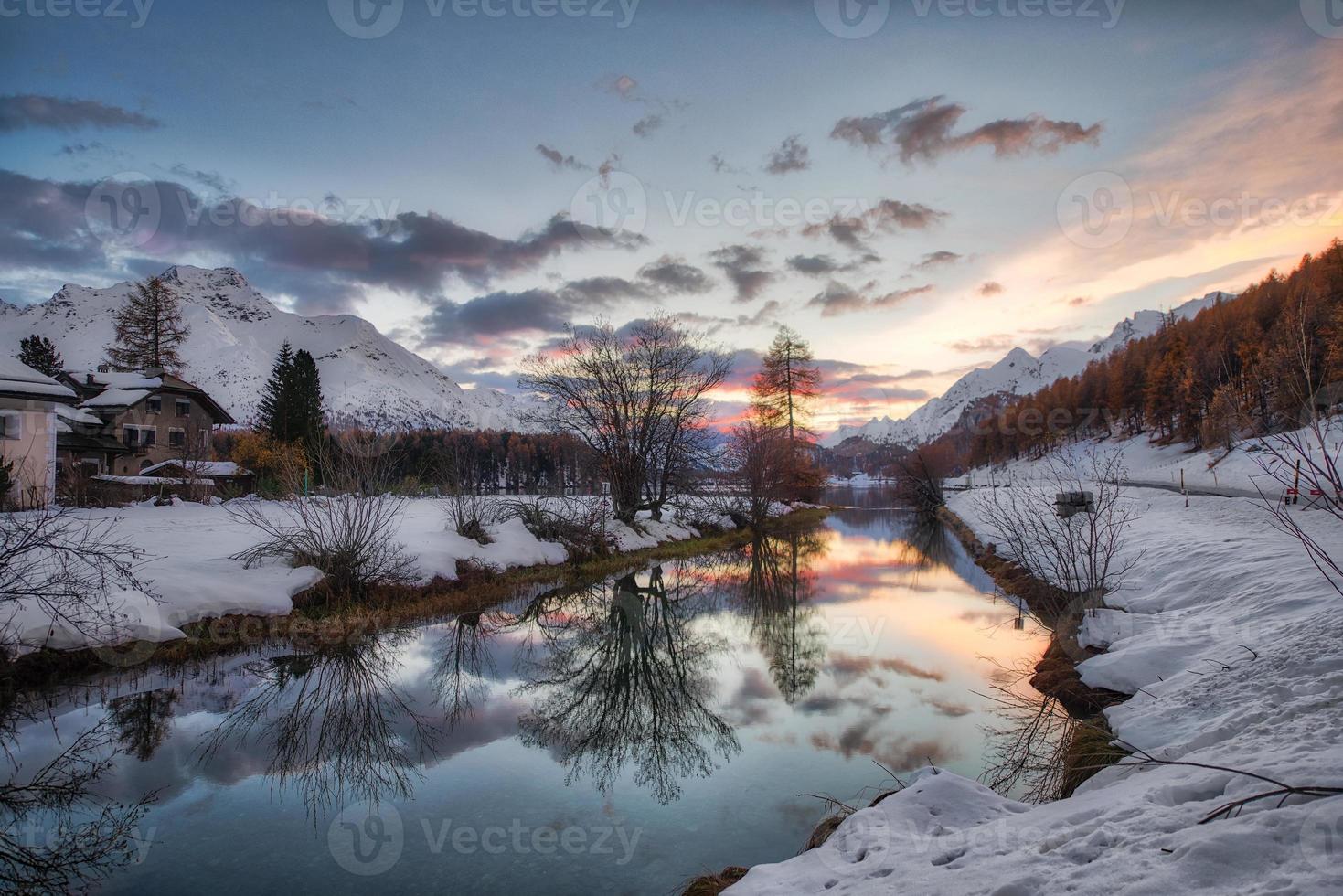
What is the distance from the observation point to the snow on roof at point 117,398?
37281 mm

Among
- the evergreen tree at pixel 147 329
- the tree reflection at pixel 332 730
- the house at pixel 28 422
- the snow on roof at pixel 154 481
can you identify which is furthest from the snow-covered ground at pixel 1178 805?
the evergreen tree at pixel 147 329

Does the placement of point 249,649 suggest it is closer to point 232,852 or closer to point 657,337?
point 232,852

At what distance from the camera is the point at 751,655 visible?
11656 millimetres

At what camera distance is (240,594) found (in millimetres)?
12055

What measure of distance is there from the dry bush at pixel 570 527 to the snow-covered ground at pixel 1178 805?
620 inches

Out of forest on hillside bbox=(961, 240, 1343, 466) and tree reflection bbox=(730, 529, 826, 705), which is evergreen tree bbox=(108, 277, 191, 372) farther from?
forest on hillside bbox=(961, 240, 1343, 466)

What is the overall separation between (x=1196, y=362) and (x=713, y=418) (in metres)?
46.3

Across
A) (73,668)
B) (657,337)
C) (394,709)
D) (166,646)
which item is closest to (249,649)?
(166,646)

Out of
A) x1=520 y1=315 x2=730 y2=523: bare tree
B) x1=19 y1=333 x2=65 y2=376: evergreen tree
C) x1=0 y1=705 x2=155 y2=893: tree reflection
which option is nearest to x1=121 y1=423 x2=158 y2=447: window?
x1=19 y1=333 x2=65 y2=376: evergreen tree

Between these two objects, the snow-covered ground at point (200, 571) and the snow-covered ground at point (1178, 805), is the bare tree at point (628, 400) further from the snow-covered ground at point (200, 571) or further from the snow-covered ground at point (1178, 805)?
the snow-covered ground at point (1178, 805)

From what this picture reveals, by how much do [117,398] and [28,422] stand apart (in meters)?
14.8

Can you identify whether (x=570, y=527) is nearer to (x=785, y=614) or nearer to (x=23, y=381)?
(x=785, y=614)

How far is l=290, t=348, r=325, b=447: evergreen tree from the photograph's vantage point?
41.6 meters

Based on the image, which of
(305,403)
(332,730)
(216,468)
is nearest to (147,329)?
(305,403)
